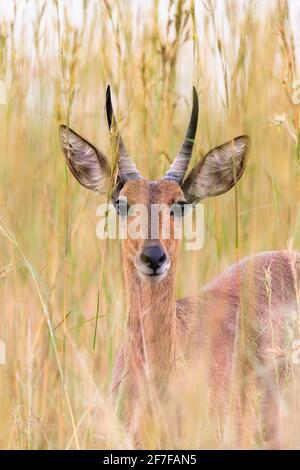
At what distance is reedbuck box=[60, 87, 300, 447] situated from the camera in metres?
4.37

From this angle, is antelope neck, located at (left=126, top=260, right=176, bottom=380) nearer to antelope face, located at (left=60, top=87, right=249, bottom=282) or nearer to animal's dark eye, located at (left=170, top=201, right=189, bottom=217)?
antelope face, located at (left=60, top=87, right=249, bottom=282)

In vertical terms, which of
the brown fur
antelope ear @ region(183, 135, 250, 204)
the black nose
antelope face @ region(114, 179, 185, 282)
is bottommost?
the brown fur

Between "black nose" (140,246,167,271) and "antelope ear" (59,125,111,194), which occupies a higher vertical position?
"antelope ear" (59,125,111,194)

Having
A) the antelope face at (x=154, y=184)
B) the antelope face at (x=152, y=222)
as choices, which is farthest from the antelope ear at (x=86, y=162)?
the antelope face at (x=152, y=222)

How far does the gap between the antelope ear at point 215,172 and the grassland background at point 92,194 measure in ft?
0.44

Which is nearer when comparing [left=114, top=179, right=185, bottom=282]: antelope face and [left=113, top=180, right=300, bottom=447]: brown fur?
[left=114, top=179, right=185, bottom=282]: antelope face

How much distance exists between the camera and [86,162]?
185 inches

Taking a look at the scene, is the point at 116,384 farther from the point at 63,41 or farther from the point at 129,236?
the point at 63,41

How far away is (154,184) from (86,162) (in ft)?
1.07

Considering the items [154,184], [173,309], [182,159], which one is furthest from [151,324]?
[182,159]

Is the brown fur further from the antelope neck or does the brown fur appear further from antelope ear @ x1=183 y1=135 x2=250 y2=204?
antelope ear @ x1=183 y1=135 x2=250 y2=204

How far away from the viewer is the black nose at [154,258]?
13.7ft

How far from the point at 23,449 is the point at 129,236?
1.08 metres

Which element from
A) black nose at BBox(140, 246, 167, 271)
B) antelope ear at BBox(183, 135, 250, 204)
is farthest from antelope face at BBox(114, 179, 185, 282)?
antelope ear at BBox(183, 135, 250, 204)
